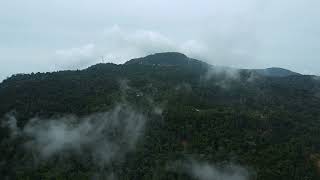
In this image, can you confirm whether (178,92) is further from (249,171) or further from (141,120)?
(249,171)

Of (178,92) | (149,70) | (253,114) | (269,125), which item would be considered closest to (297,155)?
(269,125)

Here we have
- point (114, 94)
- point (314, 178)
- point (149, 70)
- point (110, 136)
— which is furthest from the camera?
point (149, 70)

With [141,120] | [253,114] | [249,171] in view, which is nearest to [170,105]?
[141,120]

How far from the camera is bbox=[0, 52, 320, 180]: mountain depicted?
10294 cm

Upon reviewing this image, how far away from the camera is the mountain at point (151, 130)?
10294 centimetres

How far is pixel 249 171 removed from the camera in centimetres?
10088

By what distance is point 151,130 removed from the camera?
120938 mm

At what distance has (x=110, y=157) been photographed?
360 feet

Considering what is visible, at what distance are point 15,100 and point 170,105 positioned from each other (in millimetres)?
39738

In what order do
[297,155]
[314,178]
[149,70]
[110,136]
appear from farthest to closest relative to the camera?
[149,70] < [110,136] < [297,155] < [314,178]

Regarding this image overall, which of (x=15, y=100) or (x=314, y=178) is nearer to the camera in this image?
(x=314, y=178)

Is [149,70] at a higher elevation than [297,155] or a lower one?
higher

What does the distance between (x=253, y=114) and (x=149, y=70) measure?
2272 inches

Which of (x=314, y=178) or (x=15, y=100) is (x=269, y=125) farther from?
(x=15, y=100)
